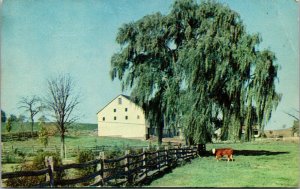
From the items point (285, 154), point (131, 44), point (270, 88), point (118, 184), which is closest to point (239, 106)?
point (270, 88)

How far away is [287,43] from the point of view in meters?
12.2

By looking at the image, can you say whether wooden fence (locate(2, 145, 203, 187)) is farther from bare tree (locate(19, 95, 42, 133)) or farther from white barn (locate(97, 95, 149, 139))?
white barn (locate(97, 95, 149, 139))

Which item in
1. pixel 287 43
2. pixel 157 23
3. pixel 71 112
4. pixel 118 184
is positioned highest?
pixel 157 23

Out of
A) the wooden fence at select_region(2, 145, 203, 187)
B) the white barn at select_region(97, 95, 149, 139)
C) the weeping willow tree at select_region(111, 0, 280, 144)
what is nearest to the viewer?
the wooden fence at select_region(2, 145, 203, 187)

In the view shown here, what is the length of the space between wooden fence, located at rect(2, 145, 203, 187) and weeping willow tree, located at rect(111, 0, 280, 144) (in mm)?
3021

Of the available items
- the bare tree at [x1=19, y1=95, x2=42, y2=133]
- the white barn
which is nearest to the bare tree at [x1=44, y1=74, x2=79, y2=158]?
the bare tree at [x1=19, y1=95, x2=42, y2=133]

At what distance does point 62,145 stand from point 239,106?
8.42m

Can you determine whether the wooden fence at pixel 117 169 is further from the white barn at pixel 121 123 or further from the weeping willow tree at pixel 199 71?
the white barn at pixel 121 123

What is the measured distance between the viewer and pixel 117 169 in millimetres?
10953

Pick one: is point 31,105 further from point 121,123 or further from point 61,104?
point 121,123

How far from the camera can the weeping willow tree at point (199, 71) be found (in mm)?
19516

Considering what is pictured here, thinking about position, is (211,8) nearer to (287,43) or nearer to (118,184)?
(287,43)

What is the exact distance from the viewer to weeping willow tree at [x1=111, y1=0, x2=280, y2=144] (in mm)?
19516

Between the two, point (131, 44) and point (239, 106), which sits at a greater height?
point (131, 44)
